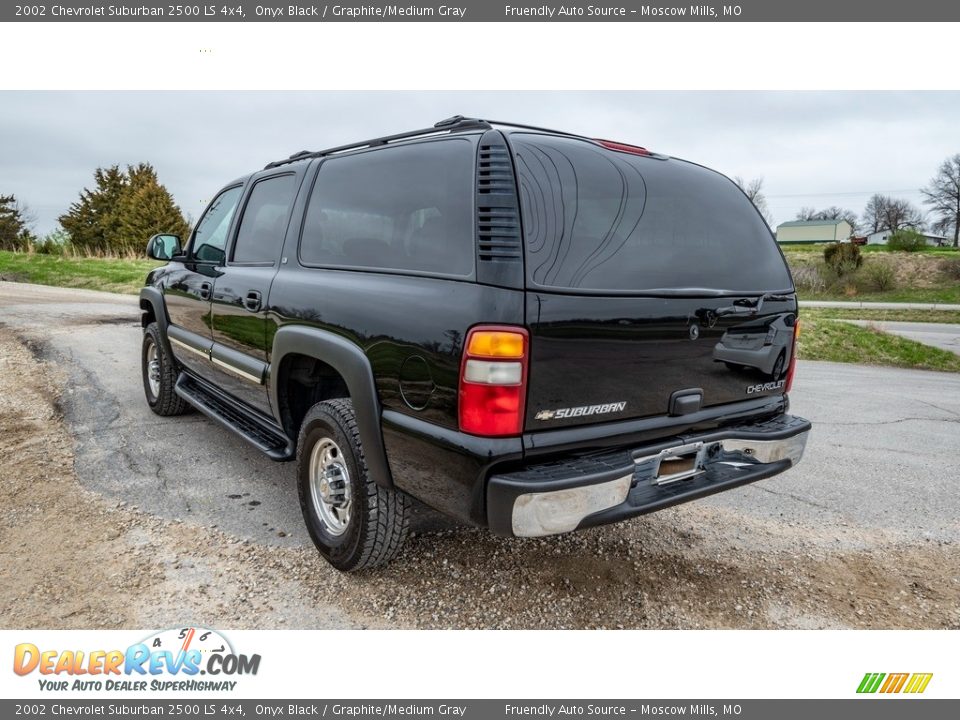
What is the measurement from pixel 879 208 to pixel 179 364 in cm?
8977

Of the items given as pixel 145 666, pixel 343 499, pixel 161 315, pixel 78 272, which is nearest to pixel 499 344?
pixel 343 499

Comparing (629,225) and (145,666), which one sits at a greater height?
(629,225)

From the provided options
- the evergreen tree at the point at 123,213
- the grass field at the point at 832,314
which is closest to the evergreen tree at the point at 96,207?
the evergreen tree at the point at 123,213

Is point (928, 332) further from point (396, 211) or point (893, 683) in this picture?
point (396, 211)

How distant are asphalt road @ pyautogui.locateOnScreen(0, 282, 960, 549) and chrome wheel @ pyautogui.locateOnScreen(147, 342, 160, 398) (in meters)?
0.22

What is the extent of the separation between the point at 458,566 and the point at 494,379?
4.08 feet

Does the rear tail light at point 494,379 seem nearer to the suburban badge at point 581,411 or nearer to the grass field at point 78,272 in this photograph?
the suburban badge at point 581,411

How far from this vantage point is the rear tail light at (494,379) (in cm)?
220

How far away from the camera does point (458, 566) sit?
9.91 feet

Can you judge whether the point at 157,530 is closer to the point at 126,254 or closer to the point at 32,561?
the point at 32,561

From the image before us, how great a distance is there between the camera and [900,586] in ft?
9.70

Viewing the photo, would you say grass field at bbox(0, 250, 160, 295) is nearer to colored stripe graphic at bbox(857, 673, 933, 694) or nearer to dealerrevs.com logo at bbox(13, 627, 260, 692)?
dealerrevs.com logo at bbox(13, 627, 260, 692)

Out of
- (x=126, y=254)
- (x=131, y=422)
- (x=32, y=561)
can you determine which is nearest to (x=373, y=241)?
(x=32, y=561)

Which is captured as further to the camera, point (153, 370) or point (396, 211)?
point (153, 370)
